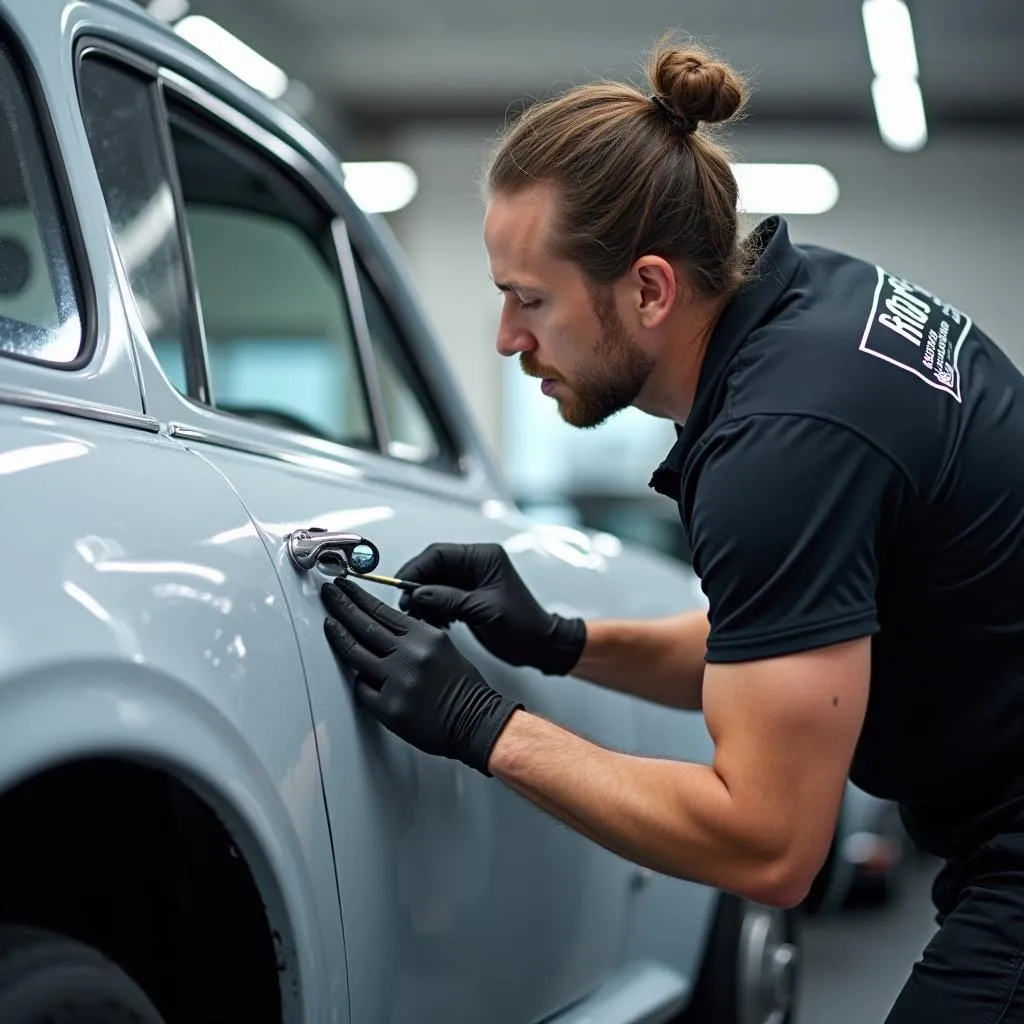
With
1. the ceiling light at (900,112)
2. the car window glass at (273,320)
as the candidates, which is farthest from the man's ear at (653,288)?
the ceiling light at (900,112)

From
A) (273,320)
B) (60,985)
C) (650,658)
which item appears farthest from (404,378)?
(273,320)

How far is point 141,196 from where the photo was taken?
183 cm

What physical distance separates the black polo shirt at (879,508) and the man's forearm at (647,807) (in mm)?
169

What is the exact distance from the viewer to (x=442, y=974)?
1.72 metres

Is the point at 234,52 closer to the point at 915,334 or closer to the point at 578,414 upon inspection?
the point at 578,414

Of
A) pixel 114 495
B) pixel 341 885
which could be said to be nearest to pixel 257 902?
pixel 341 885

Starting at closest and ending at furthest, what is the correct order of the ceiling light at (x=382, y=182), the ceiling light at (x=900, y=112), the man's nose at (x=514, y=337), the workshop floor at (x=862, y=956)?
the man's nose at (x=514, y=337), the workshop floor at (x=862, y=956), the ceiling light at (x=900, y=112), the ceiling light at (x=382, y=182)

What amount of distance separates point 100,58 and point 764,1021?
2.18 metres

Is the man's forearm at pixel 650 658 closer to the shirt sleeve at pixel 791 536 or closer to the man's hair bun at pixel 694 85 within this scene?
the shirt sleeve at pixel 791 536

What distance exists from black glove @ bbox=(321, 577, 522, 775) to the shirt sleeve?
11.5 inches

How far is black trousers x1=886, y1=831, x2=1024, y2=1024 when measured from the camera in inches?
67.2

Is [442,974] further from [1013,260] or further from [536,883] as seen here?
[1013,260]

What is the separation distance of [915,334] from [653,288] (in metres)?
0.35

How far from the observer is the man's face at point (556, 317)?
74.2 inches
